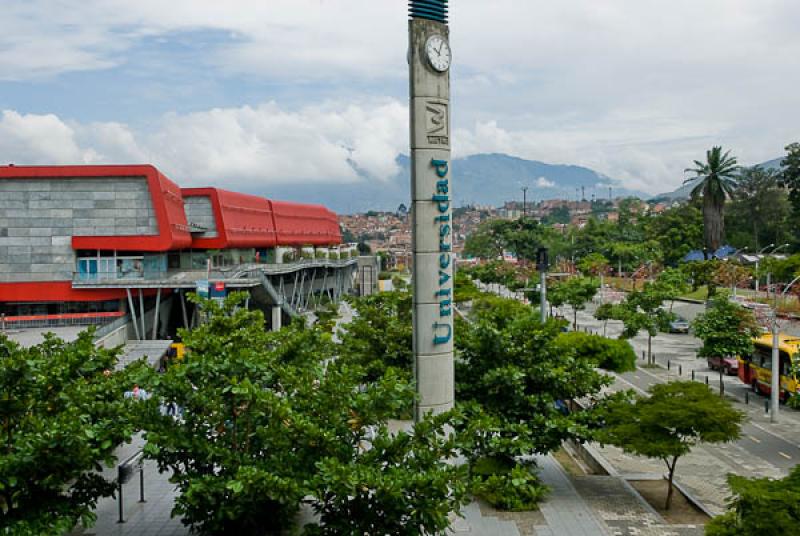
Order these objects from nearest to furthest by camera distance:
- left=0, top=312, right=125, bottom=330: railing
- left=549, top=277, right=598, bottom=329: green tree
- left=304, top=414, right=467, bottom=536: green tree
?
left=304, top=414, right=467, bottom=536: green tree < left=0, top=312, right=125, bottom=330: railing < left=549, top=277, right=598, bottom=329: green tree

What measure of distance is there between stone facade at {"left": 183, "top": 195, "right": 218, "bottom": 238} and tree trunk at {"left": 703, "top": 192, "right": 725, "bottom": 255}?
49468 mm

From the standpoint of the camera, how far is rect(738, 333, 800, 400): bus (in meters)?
35.8

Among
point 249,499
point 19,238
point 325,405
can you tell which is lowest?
point 249,499

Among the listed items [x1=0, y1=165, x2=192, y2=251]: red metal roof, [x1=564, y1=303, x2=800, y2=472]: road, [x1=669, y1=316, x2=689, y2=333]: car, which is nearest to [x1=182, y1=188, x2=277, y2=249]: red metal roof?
[x1=0, y1=165, x2=192, y2=251]: red metal roof

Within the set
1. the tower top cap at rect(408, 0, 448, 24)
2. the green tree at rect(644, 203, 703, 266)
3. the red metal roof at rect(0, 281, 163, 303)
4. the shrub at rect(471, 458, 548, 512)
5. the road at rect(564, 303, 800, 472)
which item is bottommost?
the road at rect(564, 303, 800, 472)

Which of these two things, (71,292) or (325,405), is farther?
(71,292)

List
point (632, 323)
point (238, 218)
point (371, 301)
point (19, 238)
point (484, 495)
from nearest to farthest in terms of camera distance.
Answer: point (484, 495) → point (371, 301) → point (19, 238) → point (632, 323) → point (238, 218)

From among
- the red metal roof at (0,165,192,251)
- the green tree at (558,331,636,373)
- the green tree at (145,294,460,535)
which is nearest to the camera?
the green tree at (145,294,460,535)

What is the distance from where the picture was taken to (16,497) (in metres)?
14.3

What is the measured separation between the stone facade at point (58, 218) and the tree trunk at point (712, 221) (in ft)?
187

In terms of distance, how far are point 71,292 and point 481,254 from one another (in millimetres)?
128880

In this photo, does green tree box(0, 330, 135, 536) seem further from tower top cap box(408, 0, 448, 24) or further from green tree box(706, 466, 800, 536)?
tower top cap box(408, 0, 448, 24)

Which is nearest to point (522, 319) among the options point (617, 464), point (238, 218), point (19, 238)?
point (617, 464)

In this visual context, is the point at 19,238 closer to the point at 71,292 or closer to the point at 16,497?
the point at 71,292
